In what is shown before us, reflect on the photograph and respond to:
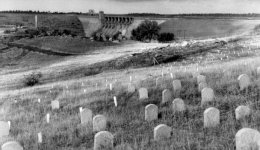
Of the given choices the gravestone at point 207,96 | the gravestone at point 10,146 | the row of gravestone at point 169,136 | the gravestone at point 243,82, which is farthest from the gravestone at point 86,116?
the gravestone at point 243,82

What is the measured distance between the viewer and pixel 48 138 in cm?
1320

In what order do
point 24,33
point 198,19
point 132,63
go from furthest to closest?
point 198,19 < point 24,33 < point 132,63

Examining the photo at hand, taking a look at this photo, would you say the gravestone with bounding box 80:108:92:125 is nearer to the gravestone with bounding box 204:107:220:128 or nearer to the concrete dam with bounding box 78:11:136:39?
the gravestone with bounding box 204:107:220:128

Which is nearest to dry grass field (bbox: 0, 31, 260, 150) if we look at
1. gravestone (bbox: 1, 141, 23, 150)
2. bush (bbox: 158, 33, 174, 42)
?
gravestone (bbox: 1, 141, 23, 150)

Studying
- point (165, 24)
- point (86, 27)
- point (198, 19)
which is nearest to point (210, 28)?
point (198, 19)

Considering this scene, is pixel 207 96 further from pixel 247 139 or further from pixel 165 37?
pixel 165 37

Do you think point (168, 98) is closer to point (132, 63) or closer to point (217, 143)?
point (217, 143)

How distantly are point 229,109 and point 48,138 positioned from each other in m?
6.40

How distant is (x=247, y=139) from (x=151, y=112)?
5.06 meters

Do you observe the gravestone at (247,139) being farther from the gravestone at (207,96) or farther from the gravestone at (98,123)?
the gravestone at (207,96)

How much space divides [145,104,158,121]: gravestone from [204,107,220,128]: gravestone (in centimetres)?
233

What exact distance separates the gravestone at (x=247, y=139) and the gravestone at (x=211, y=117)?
8.32 feet

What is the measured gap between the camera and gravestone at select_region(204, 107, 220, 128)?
11.7 meters

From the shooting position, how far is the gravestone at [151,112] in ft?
44.8
